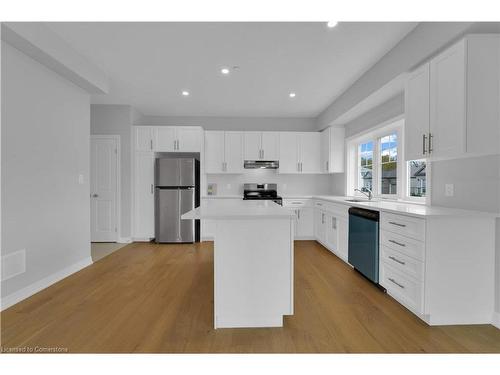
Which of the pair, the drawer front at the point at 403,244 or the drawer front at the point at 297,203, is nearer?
the drawer front at the point at 403,244

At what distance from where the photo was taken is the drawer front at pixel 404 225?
1968 millimetres

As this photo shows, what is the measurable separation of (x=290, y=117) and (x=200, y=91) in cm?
227

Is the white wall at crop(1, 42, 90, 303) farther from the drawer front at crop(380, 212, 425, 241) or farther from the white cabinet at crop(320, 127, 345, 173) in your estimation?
the white cabinet at crop(320, 127, 345, 173)

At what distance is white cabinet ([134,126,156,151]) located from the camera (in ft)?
15.2

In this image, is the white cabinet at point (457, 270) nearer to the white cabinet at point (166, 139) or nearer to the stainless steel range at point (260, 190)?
the stainless steel range at point (260, 190)

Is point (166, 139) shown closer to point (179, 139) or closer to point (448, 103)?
point (179, 139)

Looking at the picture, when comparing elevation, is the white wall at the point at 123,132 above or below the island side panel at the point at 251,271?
above

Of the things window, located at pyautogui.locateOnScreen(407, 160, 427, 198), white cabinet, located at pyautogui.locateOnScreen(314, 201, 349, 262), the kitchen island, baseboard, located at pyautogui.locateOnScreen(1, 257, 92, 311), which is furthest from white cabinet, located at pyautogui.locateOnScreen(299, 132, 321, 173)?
baseboard, located at pyautogui.locateOnScreen(1, 257, 92, 311)

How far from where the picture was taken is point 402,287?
2172 mm

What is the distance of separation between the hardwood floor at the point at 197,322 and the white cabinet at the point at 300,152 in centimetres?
255

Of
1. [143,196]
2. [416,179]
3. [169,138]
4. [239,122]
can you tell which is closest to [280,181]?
[239,122]

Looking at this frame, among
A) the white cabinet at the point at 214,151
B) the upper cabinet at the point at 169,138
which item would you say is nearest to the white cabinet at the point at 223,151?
the white cabinet at the point at 214,151

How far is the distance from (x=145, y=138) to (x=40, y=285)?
293 cm
